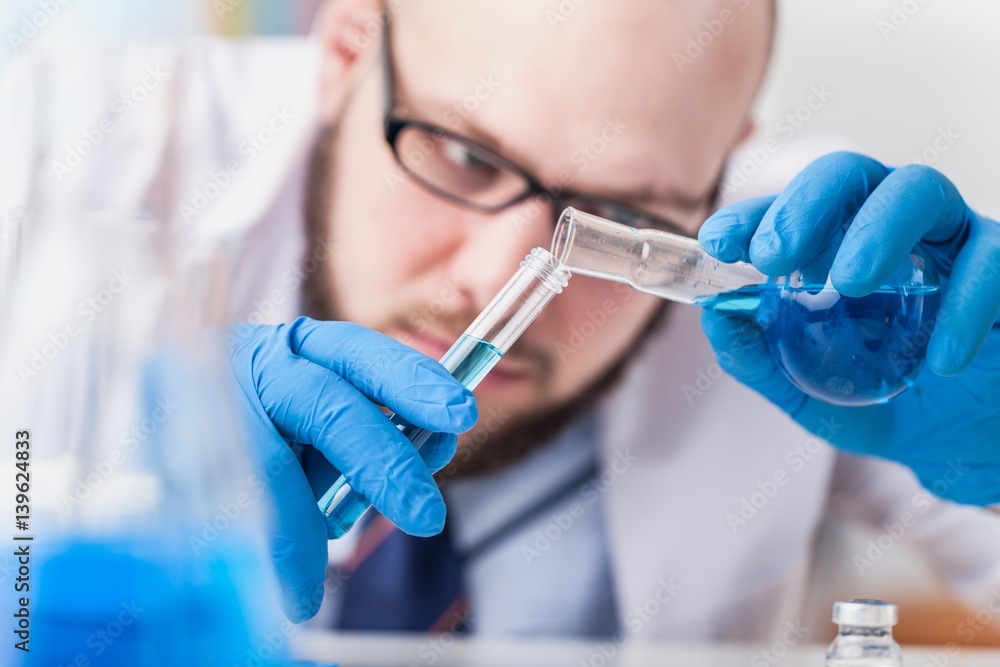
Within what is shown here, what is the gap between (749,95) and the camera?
158 cm

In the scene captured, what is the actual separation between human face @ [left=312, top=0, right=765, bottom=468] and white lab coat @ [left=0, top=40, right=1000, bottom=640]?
0.14m

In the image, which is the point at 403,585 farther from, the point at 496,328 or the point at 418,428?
the point at 496,328

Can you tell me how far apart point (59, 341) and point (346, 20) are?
1.35m

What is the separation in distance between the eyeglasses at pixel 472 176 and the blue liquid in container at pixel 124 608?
1.09m

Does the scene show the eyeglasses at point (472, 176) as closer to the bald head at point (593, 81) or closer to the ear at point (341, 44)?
the bald head at point (593, 81)

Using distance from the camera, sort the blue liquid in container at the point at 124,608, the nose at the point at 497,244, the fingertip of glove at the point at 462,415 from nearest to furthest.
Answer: the blue liquid in container at the point at 124,608, the fingertip of glove at the point at 462,415, the nose at the point at 497,244

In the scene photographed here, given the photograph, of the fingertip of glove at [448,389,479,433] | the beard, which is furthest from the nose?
the fingertip of glove at [448,389,479,433]

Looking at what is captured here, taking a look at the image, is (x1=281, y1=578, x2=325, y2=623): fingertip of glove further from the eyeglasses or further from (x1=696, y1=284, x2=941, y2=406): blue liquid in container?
the eyeglasses

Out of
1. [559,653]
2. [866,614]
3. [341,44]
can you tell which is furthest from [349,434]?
[341,44]

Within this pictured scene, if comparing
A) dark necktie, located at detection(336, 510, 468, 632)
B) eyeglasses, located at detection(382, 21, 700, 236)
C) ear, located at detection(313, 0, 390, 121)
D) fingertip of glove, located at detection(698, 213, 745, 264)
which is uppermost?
fingertip of glove, located at detection(698, 213, 745, 264)

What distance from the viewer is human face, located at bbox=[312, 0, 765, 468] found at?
147 centimetres

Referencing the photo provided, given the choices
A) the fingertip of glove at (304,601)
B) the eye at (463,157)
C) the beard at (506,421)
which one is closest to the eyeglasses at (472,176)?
the eye at (463,157)

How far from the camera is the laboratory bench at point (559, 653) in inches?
57.9

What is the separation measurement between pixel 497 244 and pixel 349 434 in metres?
0.73
